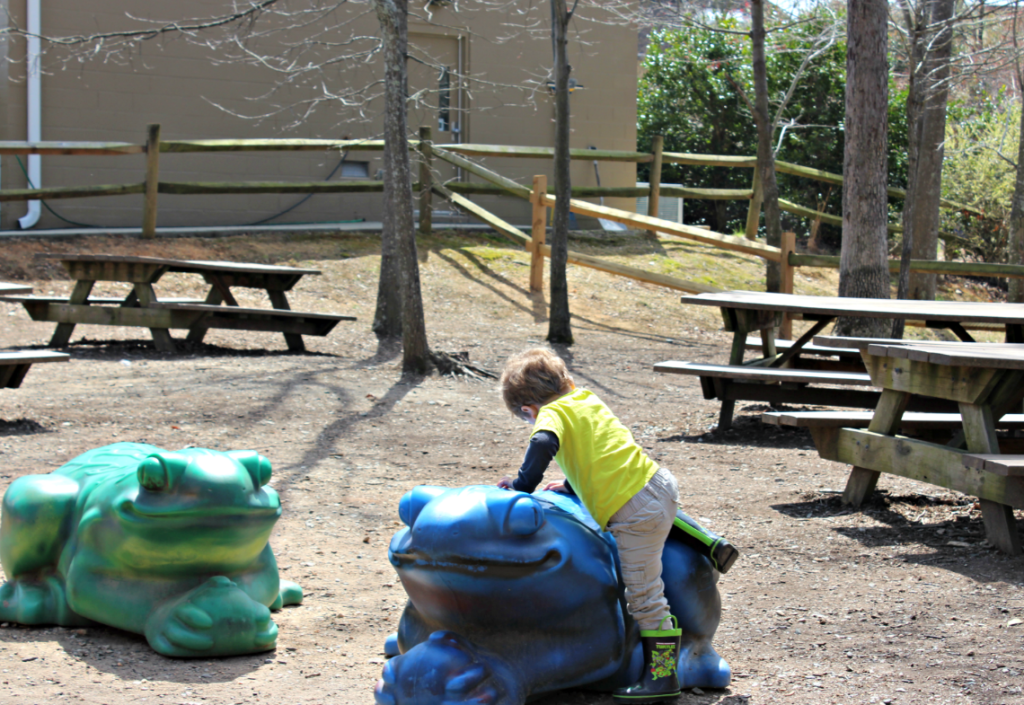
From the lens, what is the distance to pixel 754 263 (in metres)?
15.8

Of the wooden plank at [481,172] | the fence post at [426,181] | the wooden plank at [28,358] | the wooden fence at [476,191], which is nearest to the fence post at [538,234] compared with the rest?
the wooden fence at [476,191]

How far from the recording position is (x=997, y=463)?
13.2 feet

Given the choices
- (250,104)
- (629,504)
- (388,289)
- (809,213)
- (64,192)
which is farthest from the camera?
(809,213)

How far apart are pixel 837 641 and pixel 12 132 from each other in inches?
493

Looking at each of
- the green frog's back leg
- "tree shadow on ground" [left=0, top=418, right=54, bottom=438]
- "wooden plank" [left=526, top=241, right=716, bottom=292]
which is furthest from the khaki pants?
"wooden plank" [left=526, top=241, right=716, bottom=292]

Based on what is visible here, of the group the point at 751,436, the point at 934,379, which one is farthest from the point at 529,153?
the point at 934,379

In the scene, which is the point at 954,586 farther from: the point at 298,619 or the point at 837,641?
the point at 298,619

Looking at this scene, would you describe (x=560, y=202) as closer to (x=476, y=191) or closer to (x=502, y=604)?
(x=476, y=191)

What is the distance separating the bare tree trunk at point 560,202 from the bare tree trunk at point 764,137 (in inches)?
122

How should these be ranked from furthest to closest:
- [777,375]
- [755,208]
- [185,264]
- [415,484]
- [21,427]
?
1. [755,208]
2. [185,264]
3. [777,375]
4. [21,427]
5. [415,484]

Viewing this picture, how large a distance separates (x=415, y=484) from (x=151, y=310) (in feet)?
15.1

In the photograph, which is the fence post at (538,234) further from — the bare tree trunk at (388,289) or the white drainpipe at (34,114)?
the white drainpipe at (34,114)

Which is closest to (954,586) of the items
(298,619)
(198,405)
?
(298,619)

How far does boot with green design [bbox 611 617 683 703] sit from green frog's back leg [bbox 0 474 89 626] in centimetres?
186
